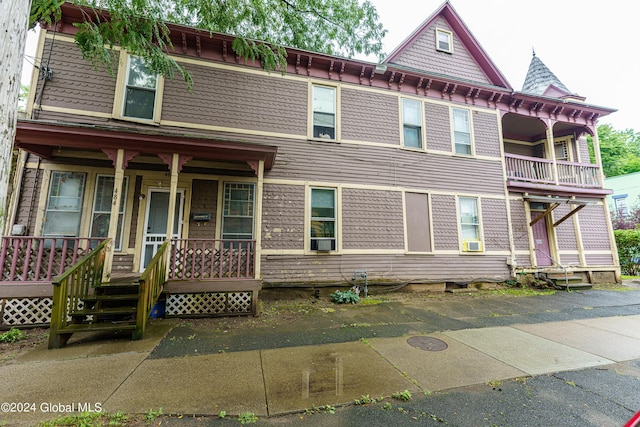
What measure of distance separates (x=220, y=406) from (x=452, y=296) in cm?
733

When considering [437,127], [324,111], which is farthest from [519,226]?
[324,111]

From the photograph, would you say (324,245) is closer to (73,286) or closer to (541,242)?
(73,286)

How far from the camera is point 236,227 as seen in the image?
709 cm

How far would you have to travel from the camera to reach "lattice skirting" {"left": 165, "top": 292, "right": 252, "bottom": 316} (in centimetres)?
553

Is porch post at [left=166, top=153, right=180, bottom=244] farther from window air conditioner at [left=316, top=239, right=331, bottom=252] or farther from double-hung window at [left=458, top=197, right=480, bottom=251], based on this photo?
double-hung window at [left=458, top=197, right=480, bottom=251]

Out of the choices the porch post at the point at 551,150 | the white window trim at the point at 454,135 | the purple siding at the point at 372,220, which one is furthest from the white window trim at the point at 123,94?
the porch post at the point at 551,150

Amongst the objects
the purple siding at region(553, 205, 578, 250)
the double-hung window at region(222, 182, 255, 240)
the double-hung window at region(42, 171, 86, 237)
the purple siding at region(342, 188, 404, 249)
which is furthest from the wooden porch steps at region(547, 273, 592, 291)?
the double-hung window at region(42, 171, 86, 237)

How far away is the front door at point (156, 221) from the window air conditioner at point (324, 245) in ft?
12.1

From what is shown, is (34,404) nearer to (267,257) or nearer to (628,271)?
(267,257)

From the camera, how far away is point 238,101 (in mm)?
7445

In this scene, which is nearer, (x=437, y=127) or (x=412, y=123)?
(x=412, y=123)

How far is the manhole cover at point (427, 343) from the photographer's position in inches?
157

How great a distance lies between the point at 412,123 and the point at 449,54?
3.41m

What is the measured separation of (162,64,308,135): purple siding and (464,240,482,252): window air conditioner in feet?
21.3
